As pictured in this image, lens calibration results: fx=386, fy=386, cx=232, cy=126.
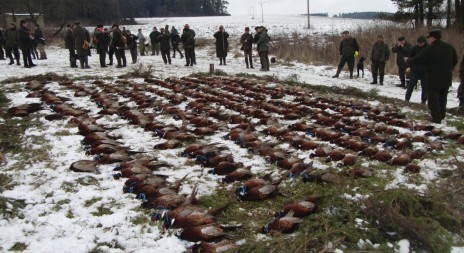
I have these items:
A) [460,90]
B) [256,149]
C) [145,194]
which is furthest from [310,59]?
[145,194]

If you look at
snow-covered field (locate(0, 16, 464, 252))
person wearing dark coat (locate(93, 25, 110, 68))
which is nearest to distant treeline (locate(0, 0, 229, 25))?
person wearing dark coat (locate(93, 25, 110, 68))

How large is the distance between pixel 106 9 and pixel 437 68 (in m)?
60.1

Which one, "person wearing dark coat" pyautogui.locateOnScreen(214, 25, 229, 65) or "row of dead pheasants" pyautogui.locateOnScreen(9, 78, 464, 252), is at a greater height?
"person wearing dark coat" pyautogui.locateOnScreen(214, 25, 229, 65)

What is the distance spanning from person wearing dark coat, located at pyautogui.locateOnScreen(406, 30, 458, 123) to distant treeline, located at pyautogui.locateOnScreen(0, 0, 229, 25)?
A: 3818cm

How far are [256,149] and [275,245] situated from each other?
8.83ft

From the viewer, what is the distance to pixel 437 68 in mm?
7598

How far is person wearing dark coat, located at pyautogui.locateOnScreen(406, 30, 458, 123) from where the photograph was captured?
24.9 ft

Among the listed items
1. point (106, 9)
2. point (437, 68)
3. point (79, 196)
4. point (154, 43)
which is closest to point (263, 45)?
point (154, 43)

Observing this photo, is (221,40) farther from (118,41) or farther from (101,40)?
(101,40)

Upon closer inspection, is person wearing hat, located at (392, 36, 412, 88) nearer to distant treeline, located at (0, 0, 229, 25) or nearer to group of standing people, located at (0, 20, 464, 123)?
group of standing people, located at (0, 20, 464, 123)

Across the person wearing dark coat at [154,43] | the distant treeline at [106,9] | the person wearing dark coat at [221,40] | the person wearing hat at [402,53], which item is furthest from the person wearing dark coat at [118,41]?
the distant treeline at [106,9]

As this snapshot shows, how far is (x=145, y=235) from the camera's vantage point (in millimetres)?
3652

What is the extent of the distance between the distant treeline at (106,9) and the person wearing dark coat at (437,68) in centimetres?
3818

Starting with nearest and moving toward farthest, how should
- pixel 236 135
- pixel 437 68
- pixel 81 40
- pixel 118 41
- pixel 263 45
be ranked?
pixel 236 135 < pixel 437 68 < pixel 81 40 < pixel 118 41 < pixel 263 45
